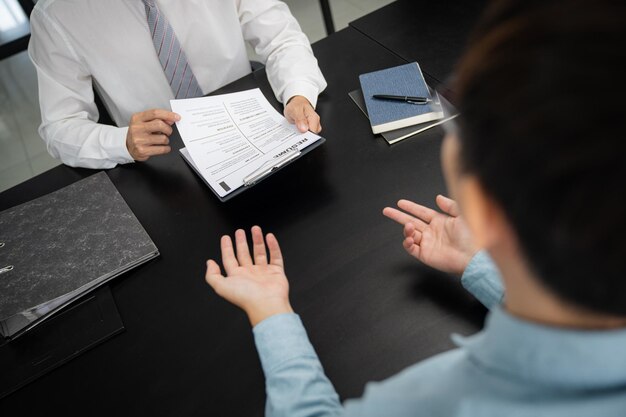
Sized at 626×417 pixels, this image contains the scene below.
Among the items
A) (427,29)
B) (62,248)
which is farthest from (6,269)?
(427,29)

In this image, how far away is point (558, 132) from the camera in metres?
0.25

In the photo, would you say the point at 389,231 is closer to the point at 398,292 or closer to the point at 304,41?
the point at 398,292

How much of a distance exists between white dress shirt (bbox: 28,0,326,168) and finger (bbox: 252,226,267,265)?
41cm

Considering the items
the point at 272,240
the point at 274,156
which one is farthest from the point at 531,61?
the point at 274,156

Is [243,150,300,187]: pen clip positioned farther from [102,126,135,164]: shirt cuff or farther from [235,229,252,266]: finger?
[102,126,135,164]: shirt cuff

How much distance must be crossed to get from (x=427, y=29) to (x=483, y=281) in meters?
0.81

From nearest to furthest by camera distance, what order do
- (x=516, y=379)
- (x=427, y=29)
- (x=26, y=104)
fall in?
(x=516, y=379)
(x=427, y=29)
(x=26, y=104)

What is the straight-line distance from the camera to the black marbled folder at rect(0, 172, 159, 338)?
2.49 ft

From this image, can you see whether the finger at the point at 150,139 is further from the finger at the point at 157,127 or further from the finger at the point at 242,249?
the finger at the point at 242,249

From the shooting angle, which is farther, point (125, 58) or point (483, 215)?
point (125, 58)

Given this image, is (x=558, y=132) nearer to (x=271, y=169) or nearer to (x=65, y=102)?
(x=271, y=169)

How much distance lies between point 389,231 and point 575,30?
1.74 feet

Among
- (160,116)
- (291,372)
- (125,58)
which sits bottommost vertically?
(291,372)

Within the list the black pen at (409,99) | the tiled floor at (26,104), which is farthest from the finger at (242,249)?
the tiled floor at (26,104)
